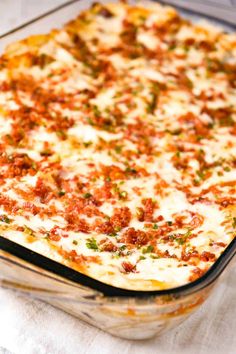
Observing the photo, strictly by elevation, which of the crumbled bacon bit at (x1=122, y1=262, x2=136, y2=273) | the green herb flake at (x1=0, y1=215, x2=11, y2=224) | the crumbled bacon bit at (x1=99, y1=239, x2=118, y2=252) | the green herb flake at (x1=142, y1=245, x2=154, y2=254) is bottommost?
the green herb flake at (x1=142, y1=245, x2=154, y2=254)

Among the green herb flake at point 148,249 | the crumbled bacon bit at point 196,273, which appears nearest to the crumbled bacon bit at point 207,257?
the crumbled bacon bit at point 196,273

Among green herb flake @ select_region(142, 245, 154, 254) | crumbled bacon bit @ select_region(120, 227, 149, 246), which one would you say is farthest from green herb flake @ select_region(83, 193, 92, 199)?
green herb flake @ select_region(142, 245, 154, 254)

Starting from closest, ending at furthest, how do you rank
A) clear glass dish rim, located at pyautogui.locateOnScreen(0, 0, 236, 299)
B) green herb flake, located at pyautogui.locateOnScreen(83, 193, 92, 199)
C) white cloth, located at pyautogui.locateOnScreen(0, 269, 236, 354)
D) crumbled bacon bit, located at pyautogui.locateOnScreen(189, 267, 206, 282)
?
clear glass dish rim, located at pyautogui.locateOnScreen(0, 0, 236, 299) < crumbled bacon bit, located at pyautogui.locateOnScreen(189, 267, 206, 282) < white cloth, located at pyautogui.locateOnScreen(0, 269, 236, 354) < green herb flake, located at pyautogui.locateOnScreen(83, 193, 92, 199)

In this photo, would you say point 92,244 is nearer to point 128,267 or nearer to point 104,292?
point 128,267

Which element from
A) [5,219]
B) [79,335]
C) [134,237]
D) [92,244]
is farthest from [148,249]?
[5,219]

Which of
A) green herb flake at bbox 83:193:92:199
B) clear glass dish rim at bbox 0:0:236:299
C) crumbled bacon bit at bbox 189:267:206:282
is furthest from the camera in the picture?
green herb flake at bbox 83:193:92:199

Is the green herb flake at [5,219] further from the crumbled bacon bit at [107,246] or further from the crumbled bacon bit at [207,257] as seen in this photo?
the crumbled bacon bit at [207,257]

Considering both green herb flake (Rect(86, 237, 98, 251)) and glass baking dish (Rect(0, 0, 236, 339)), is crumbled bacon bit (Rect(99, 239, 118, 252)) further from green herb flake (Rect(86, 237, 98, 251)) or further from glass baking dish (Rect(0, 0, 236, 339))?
glass baking dish (Rect(0, 0, 236, 339))

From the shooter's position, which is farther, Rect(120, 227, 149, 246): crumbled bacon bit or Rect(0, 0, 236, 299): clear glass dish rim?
Rect(120, 227, 149, 246): crumbled bacon bit
